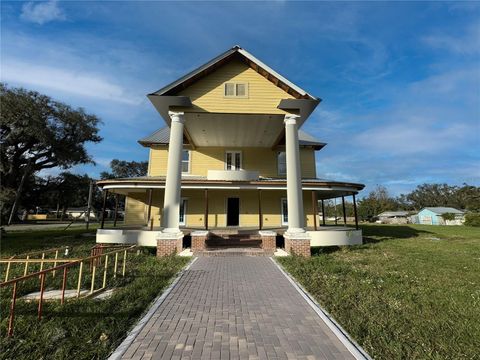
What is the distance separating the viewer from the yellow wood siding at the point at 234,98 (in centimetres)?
1407

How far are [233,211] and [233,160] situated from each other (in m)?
3.75

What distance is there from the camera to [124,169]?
80312mm

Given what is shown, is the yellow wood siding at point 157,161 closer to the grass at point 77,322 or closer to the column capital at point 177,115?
the column capital at point 177,115

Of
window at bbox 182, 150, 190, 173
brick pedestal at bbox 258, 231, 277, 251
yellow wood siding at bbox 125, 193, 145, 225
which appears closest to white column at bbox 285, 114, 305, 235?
brick pedestal at bbox 258, 231, 277, 251

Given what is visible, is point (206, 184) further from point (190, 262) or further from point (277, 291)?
point (277, 291)

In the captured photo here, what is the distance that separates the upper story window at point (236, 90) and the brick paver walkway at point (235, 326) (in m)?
9.72

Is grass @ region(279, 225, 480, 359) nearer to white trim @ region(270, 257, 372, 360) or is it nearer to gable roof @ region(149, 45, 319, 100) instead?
white trim @ region(270, 257, 372, 360)

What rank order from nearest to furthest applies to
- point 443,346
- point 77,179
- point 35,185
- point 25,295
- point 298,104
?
1. point 443,346
2. point 25,295
3. point 298,104
4. point 35,185
5. point 77,179

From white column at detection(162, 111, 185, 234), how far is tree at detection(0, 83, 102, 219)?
20.3 m

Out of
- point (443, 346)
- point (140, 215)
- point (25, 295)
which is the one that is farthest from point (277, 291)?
point (140, 215)

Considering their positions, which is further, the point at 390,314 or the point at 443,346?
the point at 390,314

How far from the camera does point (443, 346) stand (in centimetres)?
402

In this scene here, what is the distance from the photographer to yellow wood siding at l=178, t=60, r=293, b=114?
14070mm

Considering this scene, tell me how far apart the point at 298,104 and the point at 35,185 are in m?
52.9
